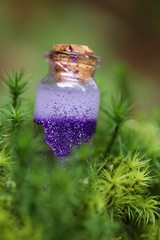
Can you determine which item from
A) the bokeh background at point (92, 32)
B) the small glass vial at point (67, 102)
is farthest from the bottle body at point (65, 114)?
the bokeh background at point (92, 32)

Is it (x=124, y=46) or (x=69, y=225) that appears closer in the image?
(x=69, y=225)

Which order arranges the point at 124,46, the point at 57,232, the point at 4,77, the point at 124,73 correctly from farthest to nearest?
the point at 124,46 → the point at 124,73 → the point at 4,77 → the point at 57,232

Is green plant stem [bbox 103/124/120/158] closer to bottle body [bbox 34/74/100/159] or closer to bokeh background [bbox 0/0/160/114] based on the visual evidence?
bottle body [bbox 34/74/100/159]

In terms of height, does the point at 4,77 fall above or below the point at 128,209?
above

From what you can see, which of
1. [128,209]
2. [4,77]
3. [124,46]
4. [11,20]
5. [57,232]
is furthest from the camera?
[124,46]

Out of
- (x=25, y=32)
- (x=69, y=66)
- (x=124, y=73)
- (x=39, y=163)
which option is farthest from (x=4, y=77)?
(x=25, y=32)

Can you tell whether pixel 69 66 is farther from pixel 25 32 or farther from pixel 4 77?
pixel 25 32
